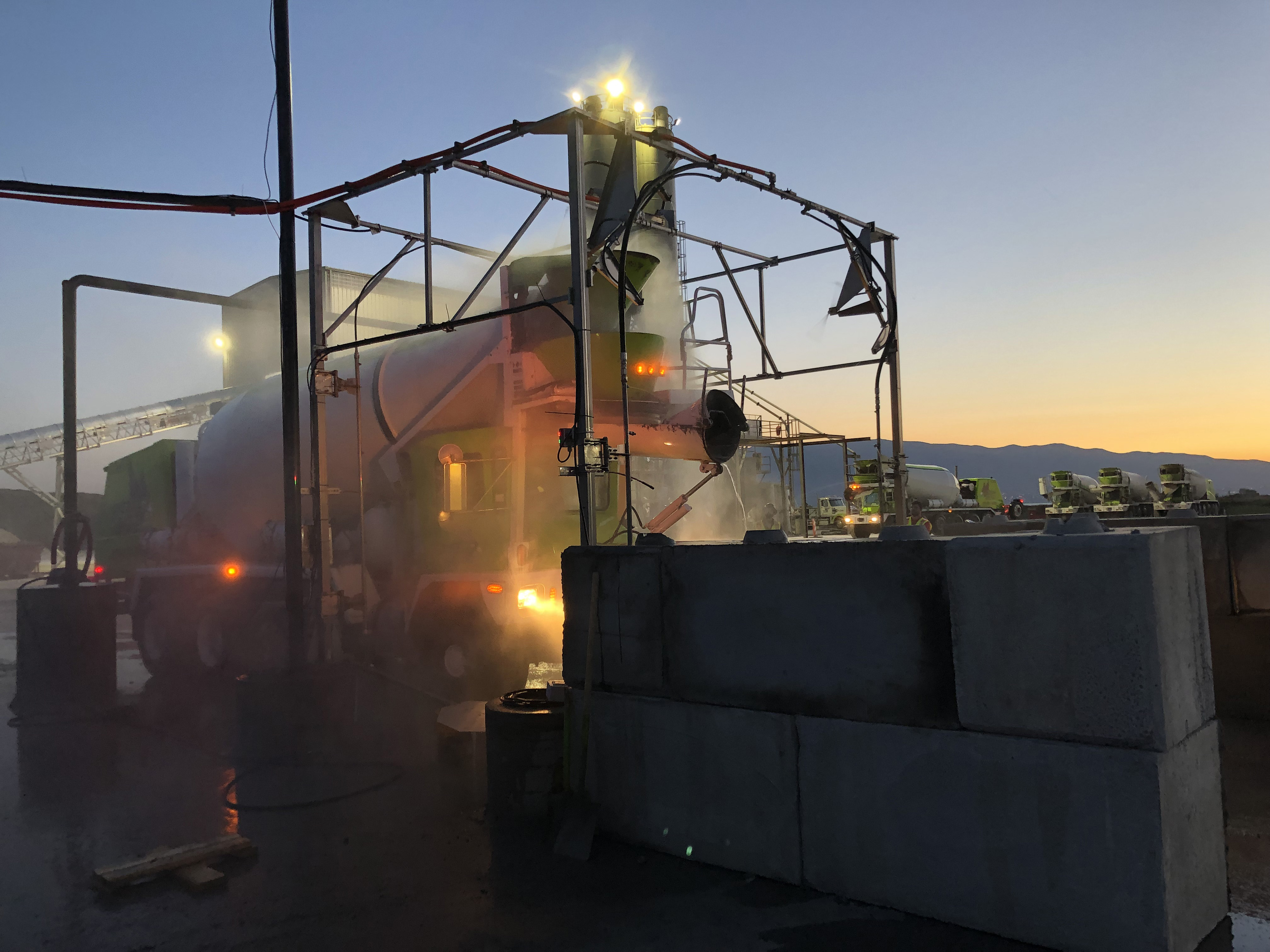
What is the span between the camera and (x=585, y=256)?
691 centimetres

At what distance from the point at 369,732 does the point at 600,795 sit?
166 inches

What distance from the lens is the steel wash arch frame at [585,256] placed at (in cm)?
671

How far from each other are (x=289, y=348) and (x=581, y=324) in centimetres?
469

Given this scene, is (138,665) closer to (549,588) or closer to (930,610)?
(549,588)

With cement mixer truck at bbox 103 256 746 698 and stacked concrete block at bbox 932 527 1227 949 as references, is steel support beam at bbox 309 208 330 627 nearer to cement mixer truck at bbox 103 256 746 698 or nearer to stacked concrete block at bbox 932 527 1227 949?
cement mixer truck at bbox 103 256 746 698

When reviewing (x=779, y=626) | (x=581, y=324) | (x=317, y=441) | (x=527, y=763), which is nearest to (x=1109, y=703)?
(x=779, y=626)

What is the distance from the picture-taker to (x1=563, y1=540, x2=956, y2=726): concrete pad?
433 centimetres

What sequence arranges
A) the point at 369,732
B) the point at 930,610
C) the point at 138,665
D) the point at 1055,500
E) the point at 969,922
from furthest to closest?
the point at 1055,500 < the point at 138,665 < the point at 369,732 < the point at 930,610 < the point at 969,922

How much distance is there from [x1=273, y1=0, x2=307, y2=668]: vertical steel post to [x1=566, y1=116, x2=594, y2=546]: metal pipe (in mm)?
4202

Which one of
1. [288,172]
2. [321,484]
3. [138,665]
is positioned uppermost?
[288,172]

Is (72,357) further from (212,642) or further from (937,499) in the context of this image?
(937,499)

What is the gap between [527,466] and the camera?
32.4ft

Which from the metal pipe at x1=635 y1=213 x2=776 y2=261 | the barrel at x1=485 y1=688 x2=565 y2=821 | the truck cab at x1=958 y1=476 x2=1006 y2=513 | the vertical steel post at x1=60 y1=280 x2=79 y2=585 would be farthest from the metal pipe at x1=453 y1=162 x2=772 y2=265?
the truck cab at x1=958 y1=476 x2=1006 y2=513

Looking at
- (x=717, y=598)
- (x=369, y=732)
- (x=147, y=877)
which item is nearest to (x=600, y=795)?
(x=717, y=598)
